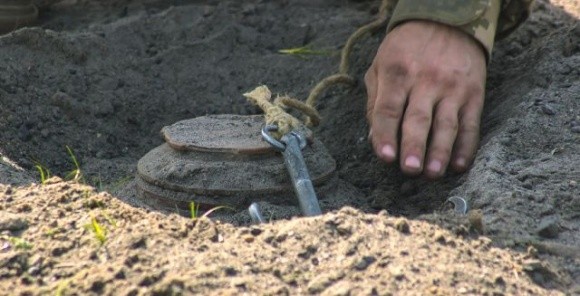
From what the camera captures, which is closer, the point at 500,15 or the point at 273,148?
the point at 273,148

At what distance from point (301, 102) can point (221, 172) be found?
40 centimetres

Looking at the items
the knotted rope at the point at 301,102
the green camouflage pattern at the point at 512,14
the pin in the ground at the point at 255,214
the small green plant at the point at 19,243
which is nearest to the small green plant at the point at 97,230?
the small green plant at the point at 19,243

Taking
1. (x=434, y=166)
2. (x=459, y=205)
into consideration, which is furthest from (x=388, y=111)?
(x=459, y=205)

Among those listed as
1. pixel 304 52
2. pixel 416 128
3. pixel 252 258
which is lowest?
pixel 304 52

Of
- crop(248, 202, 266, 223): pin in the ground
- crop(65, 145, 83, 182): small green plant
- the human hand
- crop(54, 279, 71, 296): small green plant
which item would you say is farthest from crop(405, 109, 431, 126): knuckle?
crop(54, 279, 71, 296): small green plant

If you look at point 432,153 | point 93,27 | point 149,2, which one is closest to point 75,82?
point 93,27

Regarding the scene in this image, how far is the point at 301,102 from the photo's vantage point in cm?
279

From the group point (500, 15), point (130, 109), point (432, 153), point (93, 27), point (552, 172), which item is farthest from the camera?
point (93, 27)

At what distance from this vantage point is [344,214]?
203 centimetres

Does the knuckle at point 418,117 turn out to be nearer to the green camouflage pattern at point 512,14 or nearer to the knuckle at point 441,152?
the knuckle at point 441,152

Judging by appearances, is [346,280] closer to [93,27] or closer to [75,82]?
[75,82]

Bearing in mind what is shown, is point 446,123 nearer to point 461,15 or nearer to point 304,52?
point 461,15

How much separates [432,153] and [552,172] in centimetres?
34

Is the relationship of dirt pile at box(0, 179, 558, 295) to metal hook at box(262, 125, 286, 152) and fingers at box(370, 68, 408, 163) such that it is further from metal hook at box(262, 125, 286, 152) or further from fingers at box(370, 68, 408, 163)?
fingers at box(370, 68, 408, 163)
